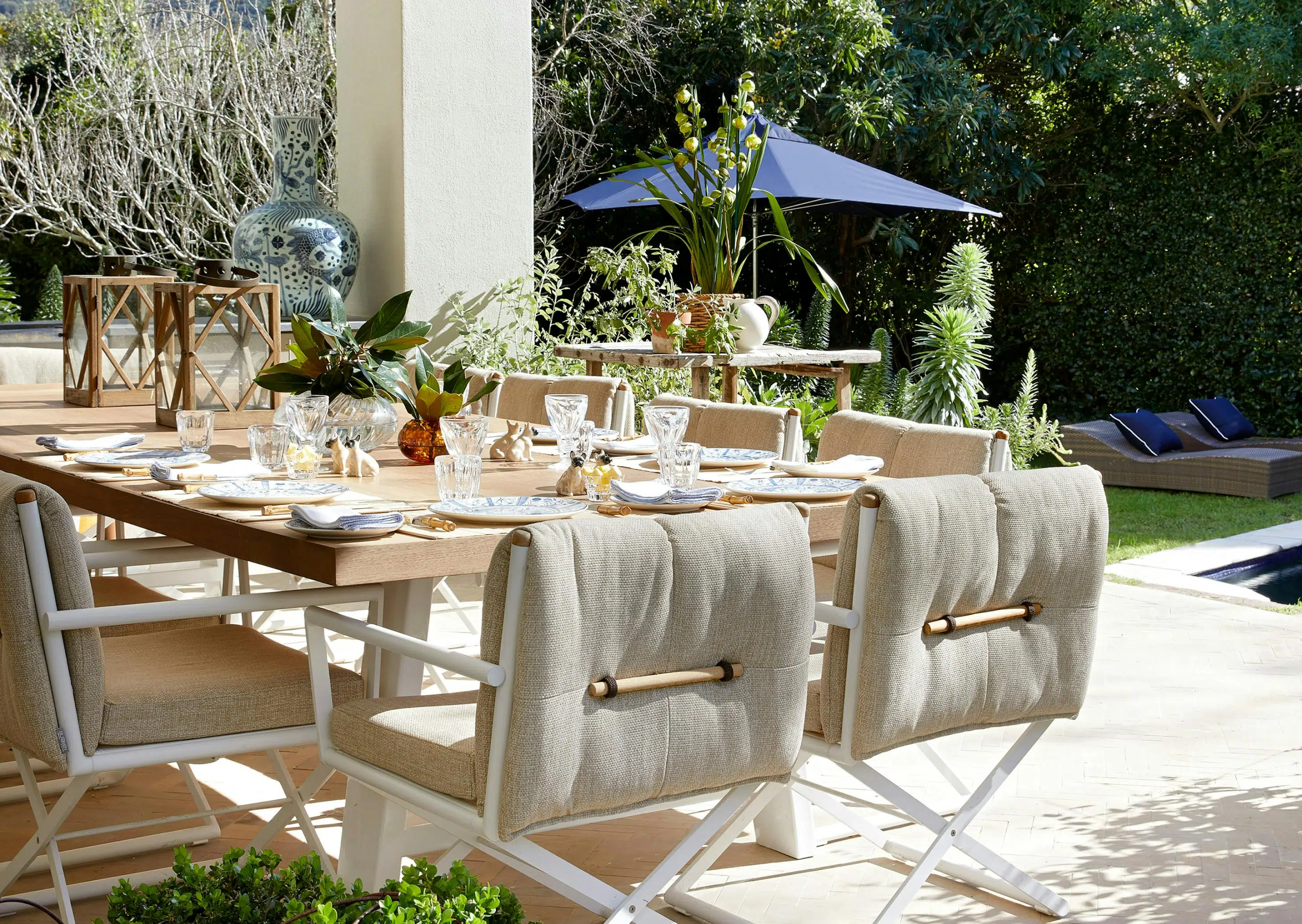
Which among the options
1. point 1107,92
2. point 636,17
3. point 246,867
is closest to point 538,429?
point 246,867

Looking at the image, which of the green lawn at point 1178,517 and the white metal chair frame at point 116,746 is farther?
the green lawn at point 1178,517

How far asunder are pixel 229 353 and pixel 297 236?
63.2 inches

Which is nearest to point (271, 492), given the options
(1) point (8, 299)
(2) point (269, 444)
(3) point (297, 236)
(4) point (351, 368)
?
(2) point (269, 444)

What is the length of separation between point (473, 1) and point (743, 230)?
202 inches

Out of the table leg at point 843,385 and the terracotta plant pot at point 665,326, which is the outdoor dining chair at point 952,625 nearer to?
the terracotta plant pot at point 665,326

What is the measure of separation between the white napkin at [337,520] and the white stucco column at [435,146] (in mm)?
3913

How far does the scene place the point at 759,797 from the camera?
2.63 metres

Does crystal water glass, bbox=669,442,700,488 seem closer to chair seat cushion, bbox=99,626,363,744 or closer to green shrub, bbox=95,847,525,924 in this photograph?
chair seat cushion, bbox=99,626,363,744

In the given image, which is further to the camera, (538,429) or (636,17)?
(636,17)

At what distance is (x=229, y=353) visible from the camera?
3871 millimetres

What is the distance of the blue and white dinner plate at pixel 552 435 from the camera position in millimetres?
3814

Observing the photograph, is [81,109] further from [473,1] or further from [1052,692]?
[1052,692]

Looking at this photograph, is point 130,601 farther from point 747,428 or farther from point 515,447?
point 747,428

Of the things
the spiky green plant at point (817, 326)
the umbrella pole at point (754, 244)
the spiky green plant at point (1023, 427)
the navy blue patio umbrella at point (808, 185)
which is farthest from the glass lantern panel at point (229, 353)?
the spiky green plant at point (817, 326)
